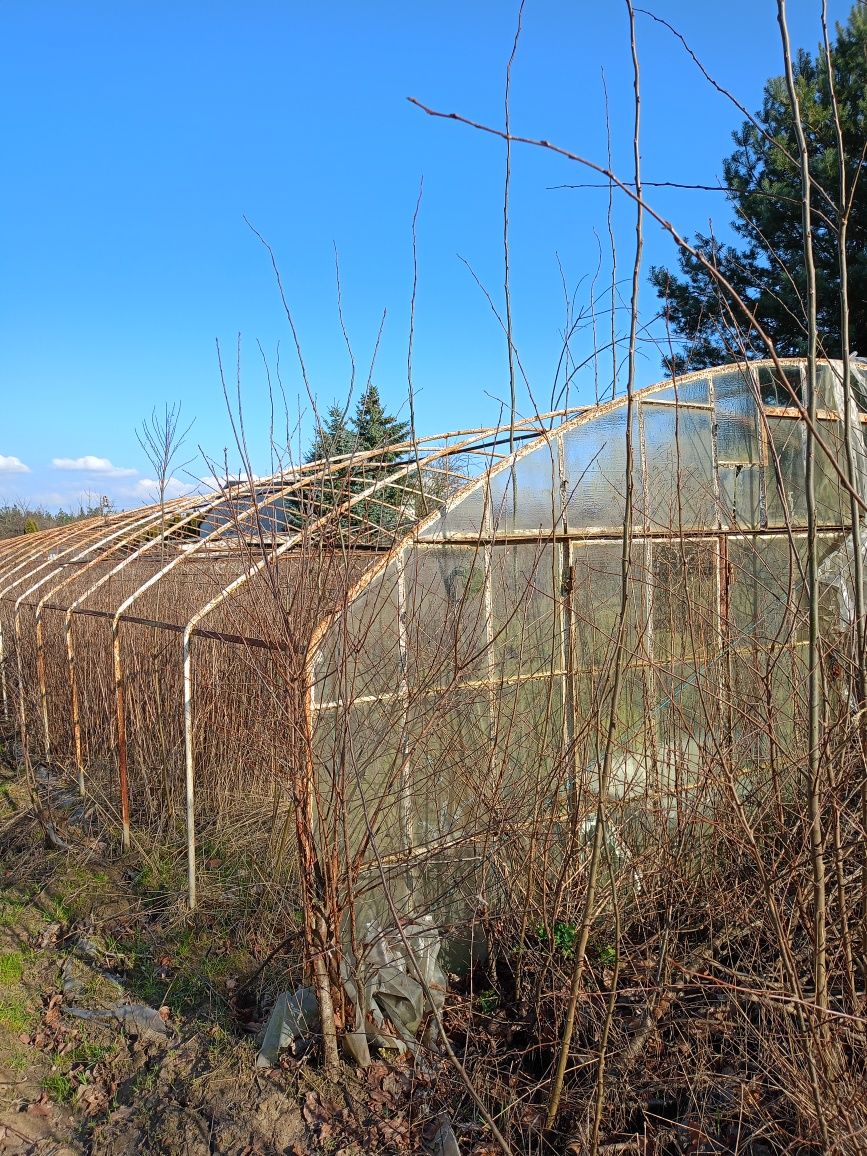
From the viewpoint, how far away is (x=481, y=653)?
392cm

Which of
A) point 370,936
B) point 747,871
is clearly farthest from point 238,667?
point 747,871

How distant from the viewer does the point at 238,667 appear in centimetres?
621

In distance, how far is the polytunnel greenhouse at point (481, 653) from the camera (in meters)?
3.61

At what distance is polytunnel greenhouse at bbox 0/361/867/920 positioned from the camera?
3.61 metres

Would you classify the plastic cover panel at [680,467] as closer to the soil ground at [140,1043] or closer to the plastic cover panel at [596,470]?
the plastic cover panel at [596,470]

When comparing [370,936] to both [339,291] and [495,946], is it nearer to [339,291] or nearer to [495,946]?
[495,946]

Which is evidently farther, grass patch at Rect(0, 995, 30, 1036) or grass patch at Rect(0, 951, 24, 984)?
grass patch at Rect(0, 951, 24, 984)

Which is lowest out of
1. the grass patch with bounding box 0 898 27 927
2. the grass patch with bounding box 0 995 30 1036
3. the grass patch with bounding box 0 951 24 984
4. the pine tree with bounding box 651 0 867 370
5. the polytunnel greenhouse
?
the grass patch with bounding box 0 995 30 1036

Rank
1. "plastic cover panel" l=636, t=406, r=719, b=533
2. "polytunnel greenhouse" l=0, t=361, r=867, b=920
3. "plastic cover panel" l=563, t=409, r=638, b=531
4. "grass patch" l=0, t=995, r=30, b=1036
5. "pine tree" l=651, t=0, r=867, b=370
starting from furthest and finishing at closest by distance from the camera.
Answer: "pine tree" l=651, t=0, r=867, b=370 → "plastic cover panel" l=636, t=406, r=719, b=533 → "plastic cover panel" l=563, t=409, r=638, b=531 → "grass patch" l=0, t=995, r=30, b=1036 → "polytunnel greenhouse" l=0, t=361, r=867, b=920

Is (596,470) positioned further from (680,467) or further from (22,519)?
(22,519)

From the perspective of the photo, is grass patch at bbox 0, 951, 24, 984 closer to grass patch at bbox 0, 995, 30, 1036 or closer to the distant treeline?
grass patch at bbox 0, 995, 30, 1036

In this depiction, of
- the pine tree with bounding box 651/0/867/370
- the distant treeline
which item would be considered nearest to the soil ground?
the pine tree with bounding box 651/0/867/370

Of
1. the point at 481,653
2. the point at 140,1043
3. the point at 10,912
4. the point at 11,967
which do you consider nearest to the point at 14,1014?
the point at 11,967

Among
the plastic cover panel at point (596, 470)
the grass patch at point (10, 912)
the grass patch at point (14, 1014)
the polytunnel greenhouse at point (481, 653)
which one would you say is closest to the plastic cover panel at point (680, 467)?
the polytunnel greenhouse at point (481, 653)
